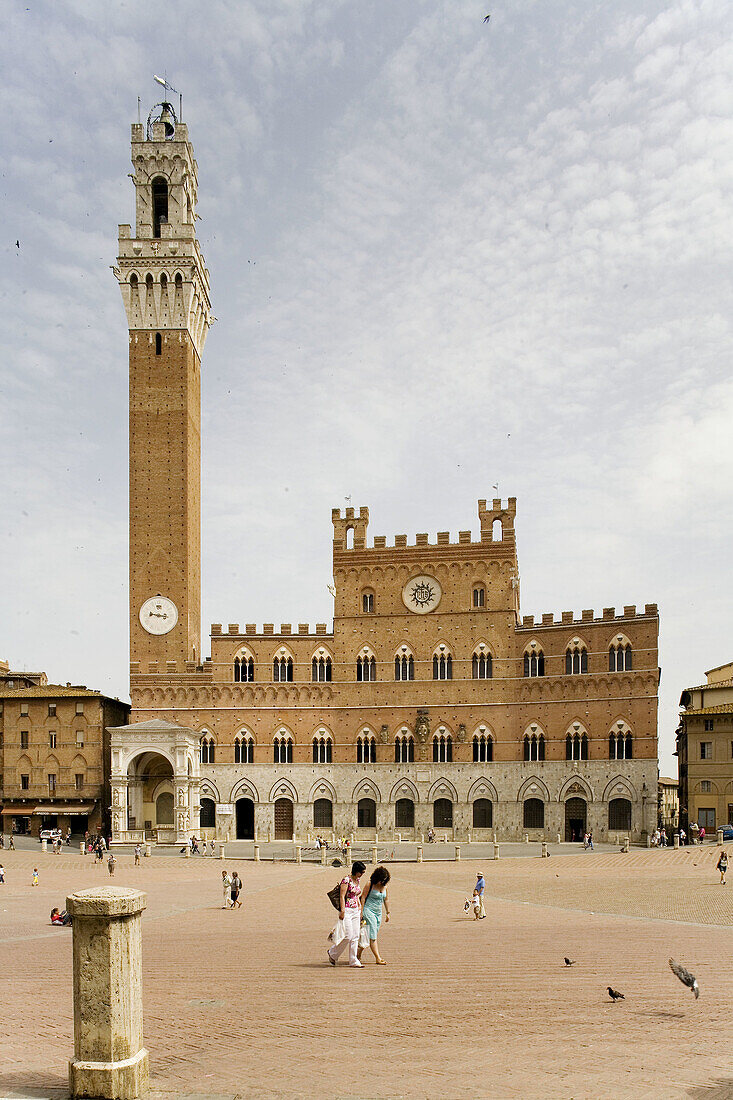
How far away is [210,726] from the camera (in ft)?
172

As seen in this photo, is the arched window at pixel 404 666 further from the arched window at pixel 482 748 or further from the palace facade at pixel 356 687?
the arched window at pixel 482 748

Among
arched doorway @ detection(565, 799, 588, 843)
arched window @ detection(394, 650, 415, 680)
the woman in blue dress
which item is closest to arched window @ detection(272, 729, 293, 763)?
arched window @ detection(394, 650, 415, 680)

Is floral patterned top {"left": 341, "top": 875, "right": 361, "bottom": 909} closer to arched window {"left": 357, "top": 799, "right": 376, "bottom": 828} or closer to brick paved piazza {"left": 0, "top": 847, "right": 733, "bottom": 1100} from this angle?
brick paved piazza {"left": 0, "top": 847, "right": 733, "bottom": 1100}

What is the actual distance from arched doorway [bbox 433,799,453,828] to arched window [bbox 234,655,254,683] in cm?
1188

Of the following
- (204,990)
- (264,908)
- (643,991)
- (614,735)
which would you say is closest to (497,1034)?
(643,991)

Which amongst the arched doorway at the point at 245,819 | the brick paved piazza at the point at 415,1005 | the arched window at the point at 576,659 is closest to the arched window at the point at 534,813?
the arched window at the point at 576,659

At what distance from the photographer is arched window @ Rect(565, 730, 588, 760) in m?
49.5

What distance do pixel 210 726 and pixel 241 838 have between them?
6096mm

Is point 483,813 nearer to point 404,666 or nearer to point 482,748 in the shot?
point 482,748

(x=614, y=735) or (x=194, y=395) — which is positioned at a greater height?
(x=194, y=395)

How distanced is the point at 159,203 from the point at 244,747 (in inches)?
1252

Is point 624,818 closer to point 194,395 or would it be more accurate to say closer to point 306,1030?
point 194,395

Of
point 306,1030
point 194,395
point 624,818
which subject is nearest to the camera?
point 306,1030

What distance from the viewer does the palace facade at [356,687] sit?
49.6 metres
